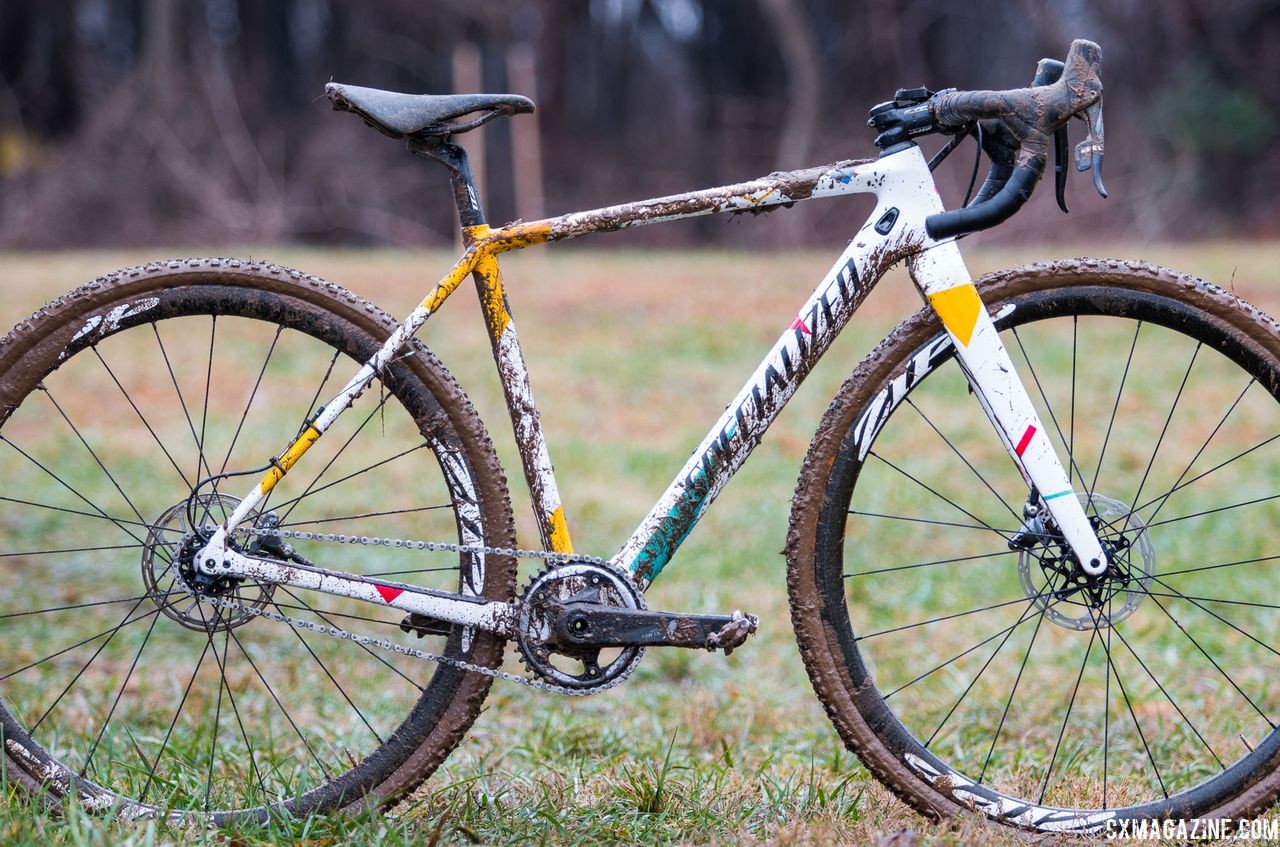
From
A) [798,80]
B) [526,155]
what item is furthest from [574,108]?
[526,155]

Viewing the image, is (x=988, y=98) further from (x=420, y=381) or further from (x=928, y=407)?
(x=928, y=407)

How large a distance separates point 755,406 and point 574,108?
20237 millimetres

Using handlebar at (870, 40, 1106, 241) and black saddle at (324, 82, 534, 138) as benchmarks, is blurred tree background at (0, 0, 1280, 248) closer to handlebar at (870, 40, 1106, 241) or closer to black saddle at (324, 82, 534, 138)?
black saddle at (324, 82, 534, 138)

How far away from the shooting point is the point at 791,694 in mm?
3814

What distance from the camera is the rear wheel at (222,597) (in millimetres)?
2414

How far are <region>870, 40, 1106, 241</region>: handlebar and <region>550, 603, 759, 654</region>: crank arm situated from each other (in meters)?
0.90

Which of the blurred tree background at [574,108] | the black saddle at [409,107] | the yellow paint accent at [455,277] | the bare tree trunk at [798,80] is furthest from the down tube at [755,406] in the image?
the bare tree trunk at [798,80]

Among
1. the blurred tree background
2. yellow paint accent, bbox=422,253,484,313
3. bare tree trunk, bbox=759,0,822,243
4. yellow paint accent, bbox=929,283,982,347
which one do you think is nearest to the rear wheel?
yellow paint accent, bbox=422,253,484,313

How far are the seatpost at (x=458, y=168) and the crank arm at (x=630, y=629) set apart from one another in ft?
2.61

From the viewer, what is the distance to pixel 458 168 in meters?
2.43

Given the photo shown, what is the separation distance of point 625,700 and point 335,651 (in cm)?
108

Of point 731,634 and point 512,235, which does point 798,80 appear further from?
point 731,634

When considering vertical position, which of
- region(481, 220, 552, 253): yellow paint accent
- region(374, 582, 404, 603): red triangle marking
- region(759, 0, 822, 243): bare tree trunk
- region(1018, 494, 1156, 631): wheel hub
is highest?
region(759, 0, 822, 243): bare tree trunk

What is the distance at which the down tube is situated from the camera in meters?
2.44
